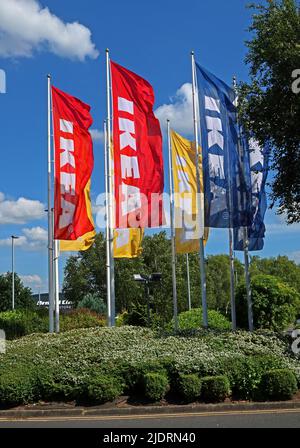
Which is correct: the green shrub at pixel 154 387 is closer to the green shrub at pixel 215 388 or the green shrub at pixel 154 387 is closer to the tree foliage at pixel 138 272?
the green shrub at pixel 215 388

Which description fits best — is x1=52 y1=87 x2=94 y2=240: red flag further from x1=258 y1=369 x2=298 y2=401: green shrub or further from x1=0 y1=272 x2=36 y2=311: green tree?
x1=0 y1=272 x2=36 y2=311: green tree

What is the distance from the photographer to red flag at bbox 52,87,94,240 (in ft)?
64.5

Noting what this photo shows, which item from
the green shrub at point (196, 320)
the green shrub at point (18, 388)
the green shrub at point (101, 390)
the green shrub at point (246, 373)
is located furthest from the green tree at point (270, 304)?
the green shrub at point (18, 388)

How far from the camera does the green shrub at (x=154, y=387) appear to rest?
1217 cm

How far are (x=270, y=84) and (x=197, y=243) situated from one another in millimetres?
7348

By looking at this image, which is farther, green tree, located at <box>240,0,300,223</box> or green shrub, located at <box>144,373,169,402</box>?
green tree, located at <box>240,0,300,223</box>

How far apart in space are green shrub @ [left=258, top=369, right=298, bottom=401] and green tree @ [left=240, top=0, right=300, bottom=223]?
621 cm

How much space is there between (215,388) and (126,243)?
928 cm

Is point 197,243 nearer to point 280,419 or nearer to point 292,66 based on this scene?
point 292,66

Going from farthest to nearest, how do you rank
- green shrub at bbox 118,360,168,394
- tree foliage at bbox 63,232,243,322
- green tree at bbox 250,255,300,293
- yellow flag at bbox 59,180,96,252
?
1. green tree at bbox 250,255,300,293
2. tree foliage at bbox 63,232,243,322
3. yellow flag at bbox 59,180,96,252
4. green shrub at bbox 118,360,168,394

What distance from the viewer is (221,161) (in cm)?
1941

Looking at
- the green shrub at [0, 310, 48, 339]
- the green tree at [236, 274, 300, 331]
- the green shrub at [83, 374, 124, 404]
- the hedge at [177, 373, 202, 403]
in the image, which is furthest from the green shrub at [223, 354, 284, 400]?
the green shrub at [0, 310, 48, 339]

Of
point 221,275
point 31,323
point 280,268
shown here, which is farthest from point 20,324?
point 280,268

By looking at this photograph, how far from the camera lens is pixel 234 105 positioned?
2003cm
